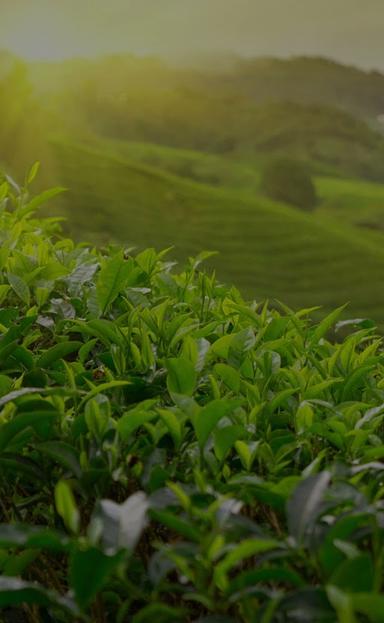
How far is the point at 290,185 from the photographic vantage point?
1276 inches

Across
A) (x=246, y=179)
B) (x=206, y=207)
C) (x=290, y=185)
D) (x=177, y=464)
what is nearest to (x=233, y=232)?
(x=206, y=207)

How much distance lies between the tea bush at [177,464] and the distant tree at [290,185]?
97.8 ft

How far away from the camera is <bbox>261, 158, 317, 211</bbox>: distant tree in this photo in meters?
32.0

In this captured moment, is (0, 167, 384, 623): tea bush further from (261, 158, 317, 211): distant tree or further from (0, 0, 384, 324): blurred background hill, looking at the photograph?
(261, 158, 317, 211): distant tree

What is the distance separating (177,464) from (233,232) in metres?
18.0

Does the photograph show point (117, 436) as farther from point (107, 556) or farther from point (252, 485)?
point (107, 556)

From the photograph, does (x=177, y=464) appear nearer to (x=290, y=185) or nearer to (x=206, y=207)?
Answer: (x=206, y=207)

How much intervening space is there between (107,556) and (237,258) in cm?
1690

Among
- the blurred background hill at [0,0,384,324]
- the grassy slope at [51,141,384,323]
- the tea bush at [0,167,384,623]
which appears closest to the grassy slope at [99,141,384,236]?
the blurred background hill at [0,0,384,324]

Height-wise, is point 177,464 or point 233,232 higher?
point 177,464

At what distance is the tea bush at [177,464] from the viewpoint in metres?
1.06

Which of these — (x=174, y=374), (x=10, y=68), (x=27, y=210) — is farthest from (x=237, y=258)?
(x=174, y=374)

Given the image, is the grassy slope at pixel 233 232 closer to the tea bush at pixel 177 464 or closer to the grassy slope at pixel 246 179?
the grassy slope at pixel 246 179

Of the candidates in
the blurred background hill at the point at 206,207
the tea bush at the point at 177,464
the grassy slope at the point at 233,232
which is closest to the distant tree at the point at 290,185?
the blurred background hill at the point at 206,207
